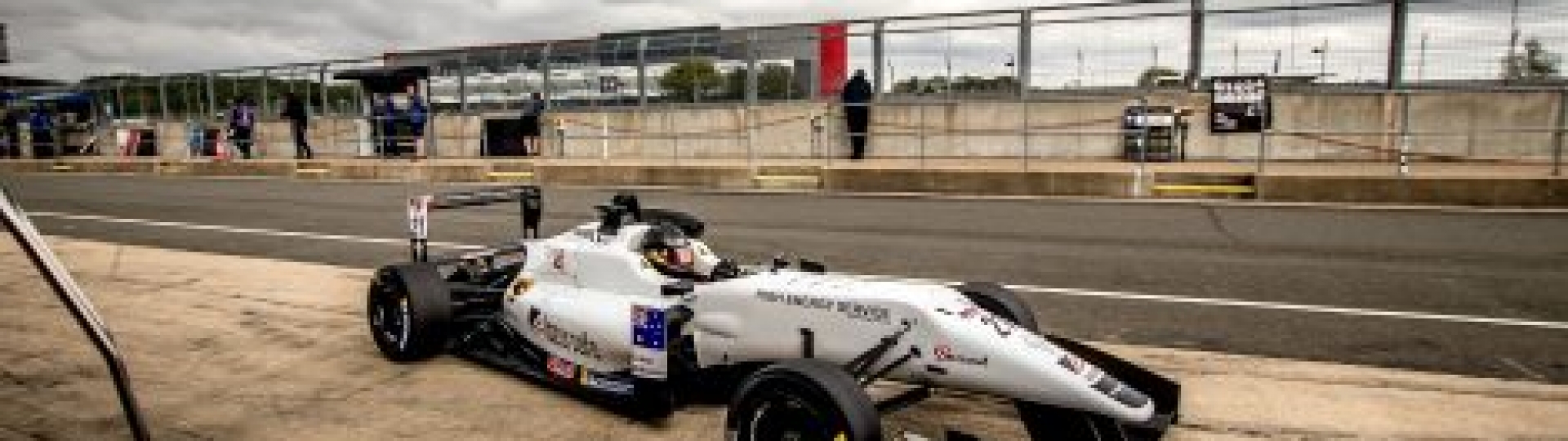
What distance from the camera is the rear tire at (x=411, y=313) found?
5.60 meters

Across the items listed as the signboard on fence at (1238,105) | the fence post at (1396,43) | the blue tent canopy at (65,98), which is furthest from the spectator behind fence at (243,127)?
the fence post at (1396,43)

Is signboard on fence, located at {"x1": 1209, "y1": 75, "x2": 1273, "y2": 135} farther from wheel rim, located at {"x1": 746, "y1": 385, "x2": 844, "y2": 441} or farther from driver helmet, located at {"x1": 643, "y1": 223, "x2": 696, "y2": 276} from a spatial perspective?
wheel rim, located at {"x1": 746, "y1": 385, "x2": 844, "y2": 441}

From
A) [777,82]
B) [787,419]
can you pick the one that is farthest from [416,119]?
[787,419]

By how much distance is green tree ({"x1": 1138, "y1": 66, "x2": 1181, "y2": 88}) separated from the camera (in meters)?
18.0

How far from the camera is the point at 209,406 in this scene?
4980mm

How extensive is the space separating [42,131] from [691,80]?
28.4m

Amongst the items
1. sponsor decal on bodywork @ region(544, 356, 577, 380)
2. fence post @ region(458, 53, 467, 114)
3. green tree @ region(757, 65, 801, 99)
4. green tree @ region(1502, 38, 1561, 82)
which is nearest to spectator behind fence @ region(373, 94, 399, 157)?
fence post @ region(458, 53, 467, 114)

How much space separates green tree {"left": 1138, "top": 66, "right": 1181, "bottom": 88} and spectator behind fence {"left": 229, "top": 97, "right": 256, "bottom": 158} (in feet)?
79.1

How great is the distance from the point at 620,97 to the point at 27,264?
52.2 feet

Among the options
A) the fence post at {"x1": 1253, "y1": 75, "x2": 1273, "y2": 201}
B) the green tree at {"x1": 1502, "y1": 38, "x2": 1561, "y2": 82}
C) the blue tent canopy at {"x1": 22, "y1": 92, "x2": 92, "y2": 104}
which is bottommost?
the fence post at {"x1": 1253, "y1": 75, "x2": 1273, "y2": 201}

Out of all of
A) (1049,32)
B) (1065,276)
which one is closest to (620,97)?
(1049,32)

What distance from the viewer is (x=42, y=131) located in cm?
3747

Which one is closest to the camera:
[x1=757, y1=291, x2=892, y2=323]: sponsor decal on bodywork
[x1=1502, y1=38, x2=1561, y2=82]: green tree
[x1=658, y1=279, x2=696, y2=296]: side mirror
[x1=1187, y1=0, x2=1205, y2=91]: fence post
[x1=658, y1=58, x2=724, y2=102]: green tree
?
[x1=757, y1=291, x2=892, y2=323]: sponsor decal on bodywork

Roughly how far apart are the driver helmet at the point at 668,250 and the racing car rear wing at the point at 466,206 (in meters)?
1.32
